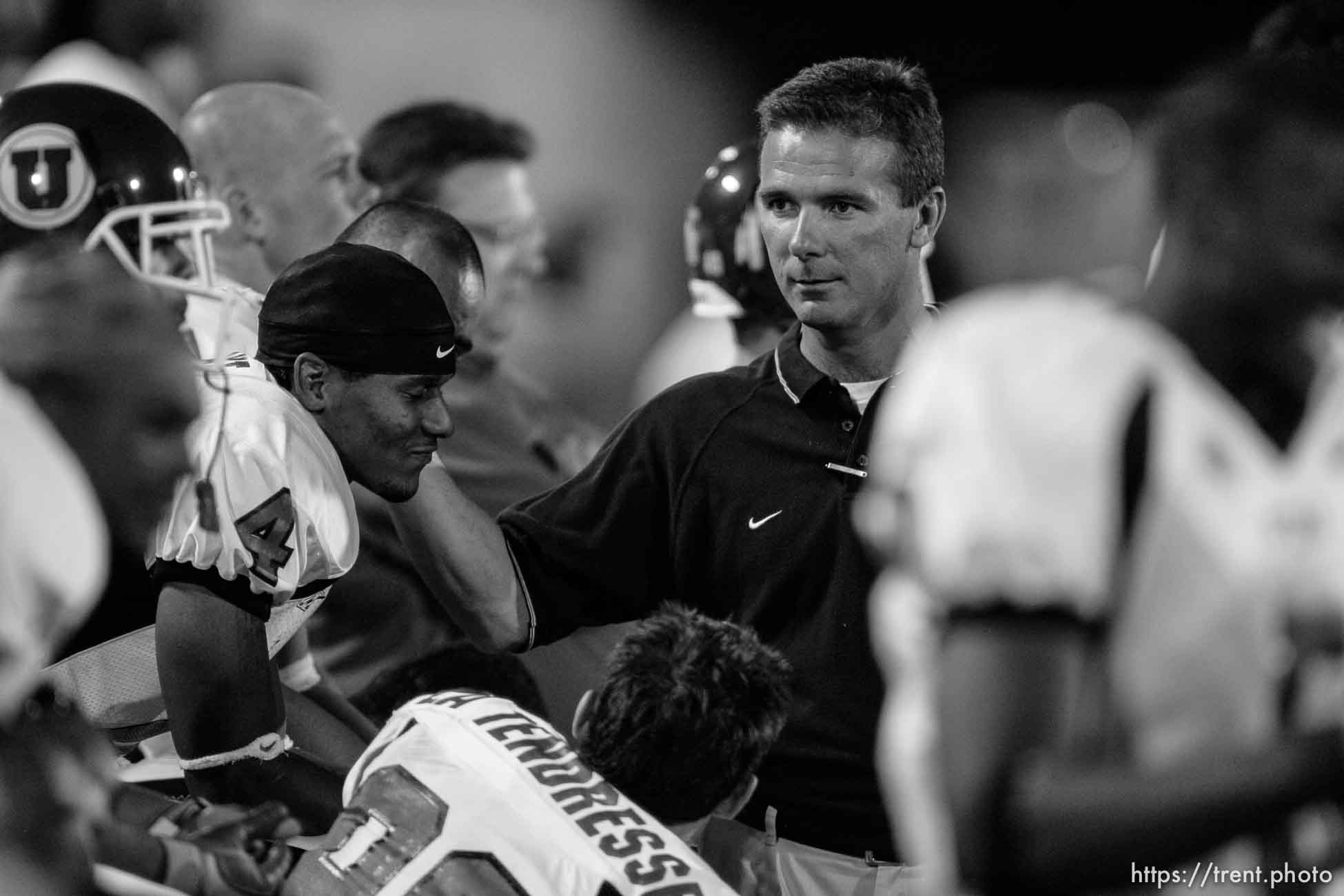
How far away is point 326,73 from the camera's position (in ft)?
22.8

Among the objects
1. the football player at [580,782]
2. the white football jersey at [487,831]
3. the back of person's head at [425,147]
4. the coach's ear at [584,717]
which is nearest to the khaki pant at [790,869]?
the football player at [580,782]

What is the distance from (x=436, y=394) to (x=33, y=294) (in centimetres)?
109

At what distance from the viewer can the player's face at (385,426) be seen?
111 inches

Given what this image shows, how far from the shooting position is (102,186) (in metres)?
3.28

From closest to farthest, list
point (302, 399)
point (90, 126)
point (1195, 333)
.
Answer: point (1195, 333), point (302, 399), point (90, 126)

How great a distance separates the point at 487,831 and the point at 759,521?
96cm

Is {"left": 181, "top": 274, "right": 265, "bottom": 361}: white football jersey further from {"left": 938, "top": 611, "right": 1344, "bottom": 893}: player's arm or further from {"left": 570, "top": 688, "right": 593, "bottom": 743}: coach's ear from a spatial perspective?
{"left": 938, "top": 611, "right": 1344, "bottom": 893}: player's arm

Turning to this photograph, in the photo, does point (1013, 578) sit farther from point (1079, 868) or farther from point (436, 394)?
point (436, 394)

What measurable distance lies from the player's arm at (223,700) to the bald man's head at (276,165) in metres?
1.85

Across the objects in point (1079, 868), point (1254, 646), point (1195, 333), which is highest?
point (1195, 333)

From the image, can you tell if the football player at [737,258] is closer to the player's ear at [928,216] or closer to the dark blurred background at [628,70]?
the player's ear at [928,216]

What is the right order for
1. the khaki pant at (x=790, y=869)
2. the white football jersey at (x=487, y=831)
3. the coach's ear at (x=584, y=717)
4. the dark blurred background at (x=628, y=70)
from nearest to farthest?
the white football jersey at (x=487, y=831)
the coach's ear at (x=584, y=717)
the khaki pant at (x=790, y=869)
the dark blurred background at (x=628, y=70)

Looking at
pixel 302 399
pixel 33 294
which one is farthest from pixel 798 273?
pixel 33 294

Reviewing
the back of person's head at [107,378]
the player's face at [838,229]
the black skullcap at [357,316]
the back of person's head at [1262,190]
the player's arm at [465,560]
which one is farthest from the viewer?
the player's face at [838,229]
